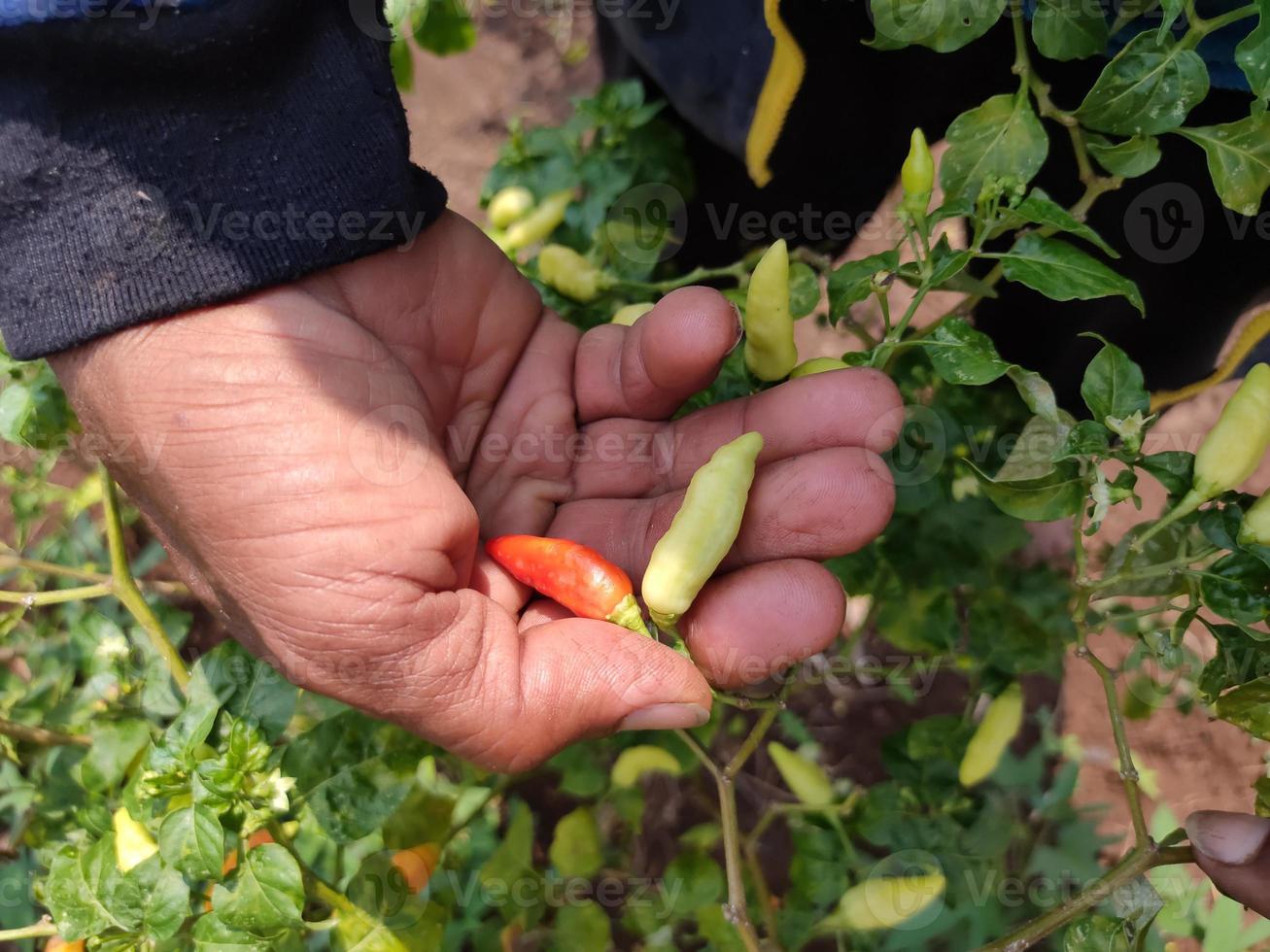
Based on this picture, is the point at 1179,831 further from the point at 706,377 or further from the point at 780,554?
the point at 706,377

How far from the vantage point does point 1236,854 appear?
1177 millimetres

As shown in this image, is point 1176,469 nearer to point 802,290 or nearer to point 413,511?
point 802,290

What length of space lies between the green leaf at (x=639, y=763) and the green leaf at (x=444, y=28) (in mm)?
1504

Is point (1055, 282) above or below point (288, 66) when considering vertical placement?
below

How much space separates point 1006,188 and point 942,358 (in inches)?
10.2

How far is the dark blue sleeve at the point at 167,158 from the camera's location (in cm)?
136

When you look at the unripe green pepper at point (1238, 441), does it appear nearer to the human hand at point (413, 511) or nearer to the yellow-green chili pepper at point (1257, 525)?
the yellow-green chili pepper at point (1257, 525)

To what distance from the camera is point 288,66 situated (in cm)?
149

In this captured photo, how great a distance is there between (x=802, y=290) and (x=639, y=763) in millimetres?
939

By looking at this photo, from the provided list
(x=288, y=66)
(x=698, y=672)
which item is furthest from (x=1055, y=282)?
(x=288, y=66)

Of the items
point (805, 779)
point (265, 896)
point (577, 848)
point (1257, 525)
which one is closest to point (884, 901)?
point (805, 779)

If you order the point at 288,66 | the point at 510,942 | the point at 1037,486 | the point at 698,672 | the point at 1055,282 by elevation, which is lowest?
the point at 510,942

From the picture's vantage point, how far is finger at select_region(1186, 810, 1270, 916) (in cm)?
115

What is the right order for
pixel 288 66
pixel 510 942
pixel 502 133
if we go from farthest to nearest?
pixel 502 133, pixel 510 942, pixel 288 66
